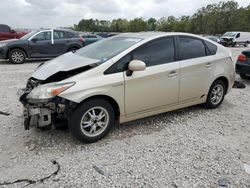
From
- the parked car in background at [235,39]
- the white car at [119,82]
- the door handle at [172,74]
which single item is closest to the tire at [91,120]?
the white car at [119,82]

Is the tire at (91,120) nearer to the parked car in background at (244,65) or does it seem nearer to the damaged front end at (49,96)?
the damaged front end at (49,96)

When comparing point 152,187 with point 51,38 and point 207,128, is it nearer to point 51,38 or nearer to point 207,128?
point 207,128

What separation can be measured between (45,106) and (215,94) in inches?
135

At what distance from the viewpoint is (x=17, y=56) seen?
11.5 meters

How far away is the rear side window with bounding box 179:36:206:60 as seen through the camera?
Result: 4.72 m

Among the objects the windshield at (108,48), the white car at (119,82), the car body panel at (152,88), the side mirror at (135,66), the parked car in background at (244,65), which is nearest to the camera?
the white car at (119,82)

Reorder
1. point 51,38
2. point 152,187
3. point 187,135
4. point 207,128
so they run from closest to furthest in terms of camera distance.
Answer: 1. point 152,187
2. point 187,135
3. point 207,128
4. point 51,38

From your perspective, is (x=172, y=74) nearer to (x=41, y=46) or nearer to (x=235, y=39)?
(x=41, y=46)

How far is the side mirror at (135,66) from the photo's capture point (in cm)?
387

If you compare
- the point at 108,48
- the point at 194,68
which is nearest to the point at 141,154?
the point at 108,48

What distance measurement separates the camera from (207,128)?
445 centimetres

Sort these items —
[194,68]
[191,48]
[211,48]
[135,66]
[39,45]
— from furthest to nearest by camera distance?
[39,45] < [211,48] < [191,48] < [194,68] < [135,66]

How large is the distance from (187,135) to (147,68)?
1229 mm

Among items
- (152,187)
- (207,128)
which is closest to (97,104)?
(152,187)
